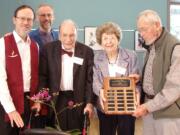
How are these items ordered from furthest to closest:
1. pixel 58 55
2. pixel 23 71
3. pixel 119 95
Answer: pixel 58 55 → pixel 23 71 → pixel 119 95

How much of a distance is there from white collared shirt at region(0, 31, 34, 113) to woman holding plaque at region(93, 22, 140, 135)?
0.58m

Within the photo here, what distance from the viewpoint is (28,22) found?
290 cm

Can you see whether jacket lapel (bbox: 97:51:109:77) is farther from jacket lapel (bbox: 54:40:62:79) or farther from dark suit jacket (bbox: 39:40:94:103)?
jacket lapel (bbox: 54:40:62:79)

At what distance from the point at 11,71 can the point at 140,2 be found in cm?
375

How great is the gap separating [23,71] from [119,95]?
824 millimetres

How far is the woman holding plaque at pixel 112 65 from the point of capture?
2926 millimetres

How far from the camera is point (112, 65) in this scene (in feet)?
9.83

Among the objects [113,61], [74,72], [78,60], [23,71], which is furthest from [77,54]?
[23,71]

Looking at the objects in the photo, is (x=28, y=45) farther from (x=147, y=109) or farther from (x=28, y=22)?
(x=147, y=109)

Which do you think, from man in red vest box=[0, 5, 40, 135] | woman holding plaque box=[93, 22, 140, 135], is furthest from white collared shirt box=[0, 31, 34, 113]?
woman holding plaque box=[93, 22, 140, 135]

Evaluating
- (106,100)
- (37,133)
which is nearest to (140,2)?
(106,100)

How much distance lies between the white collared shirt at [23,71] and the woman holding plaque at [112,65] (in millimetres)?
582

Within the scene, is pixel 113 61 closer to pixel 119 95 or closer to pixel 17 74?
pixel 119 95

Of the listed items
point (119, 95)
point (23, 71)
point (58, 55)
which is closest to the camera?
point (119, 95)
